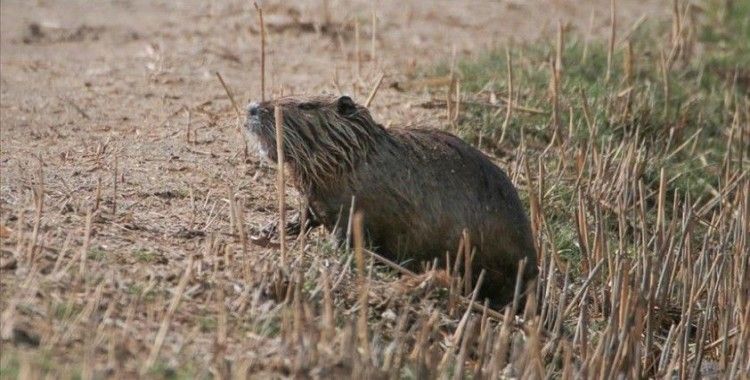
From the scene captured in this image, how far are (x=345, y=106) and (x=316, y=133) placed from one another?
17 cm

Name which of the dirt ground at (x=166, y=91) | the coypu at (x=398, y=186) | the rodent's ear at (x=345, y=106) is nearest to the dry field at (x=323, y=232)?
the dirt ground at (x=166, y=91)

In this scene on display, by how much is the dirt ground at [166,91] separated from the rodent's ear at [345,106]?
0.59 metres

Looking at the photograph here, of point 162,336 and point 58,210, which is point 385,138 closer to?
point 58,210

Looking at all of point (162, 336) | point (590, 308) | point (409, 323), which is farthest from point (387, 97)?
point (162, 336)

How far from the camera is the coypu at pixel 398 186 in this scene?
6602 mm

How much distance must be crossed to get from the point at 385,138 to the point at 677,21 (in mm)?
4215

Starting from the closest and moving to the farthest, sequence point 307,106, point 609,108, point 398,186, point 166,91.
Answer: point 398,186, point 307,106, point 166,91, point 609,108

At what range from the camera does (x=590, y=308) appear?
277 inches

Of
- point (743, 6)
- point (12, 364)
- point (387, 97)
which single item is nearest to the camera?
point (12, 364)

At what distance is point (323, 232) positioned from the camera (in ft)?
21.9

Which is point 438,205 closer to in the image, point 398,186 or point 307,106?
point 398,186

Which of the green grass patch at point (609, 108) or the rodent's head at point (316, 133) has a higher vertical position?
the rodent's head at point (316, 133)

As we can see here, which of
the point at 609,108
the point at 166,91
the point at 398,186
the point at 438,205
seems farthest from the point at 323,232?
A: the point at 609,108

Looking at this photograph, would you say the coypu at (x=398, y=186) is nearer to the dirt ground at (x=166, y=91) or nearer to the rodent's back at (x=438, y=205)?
the rodent's back at (x=438, y=205)
